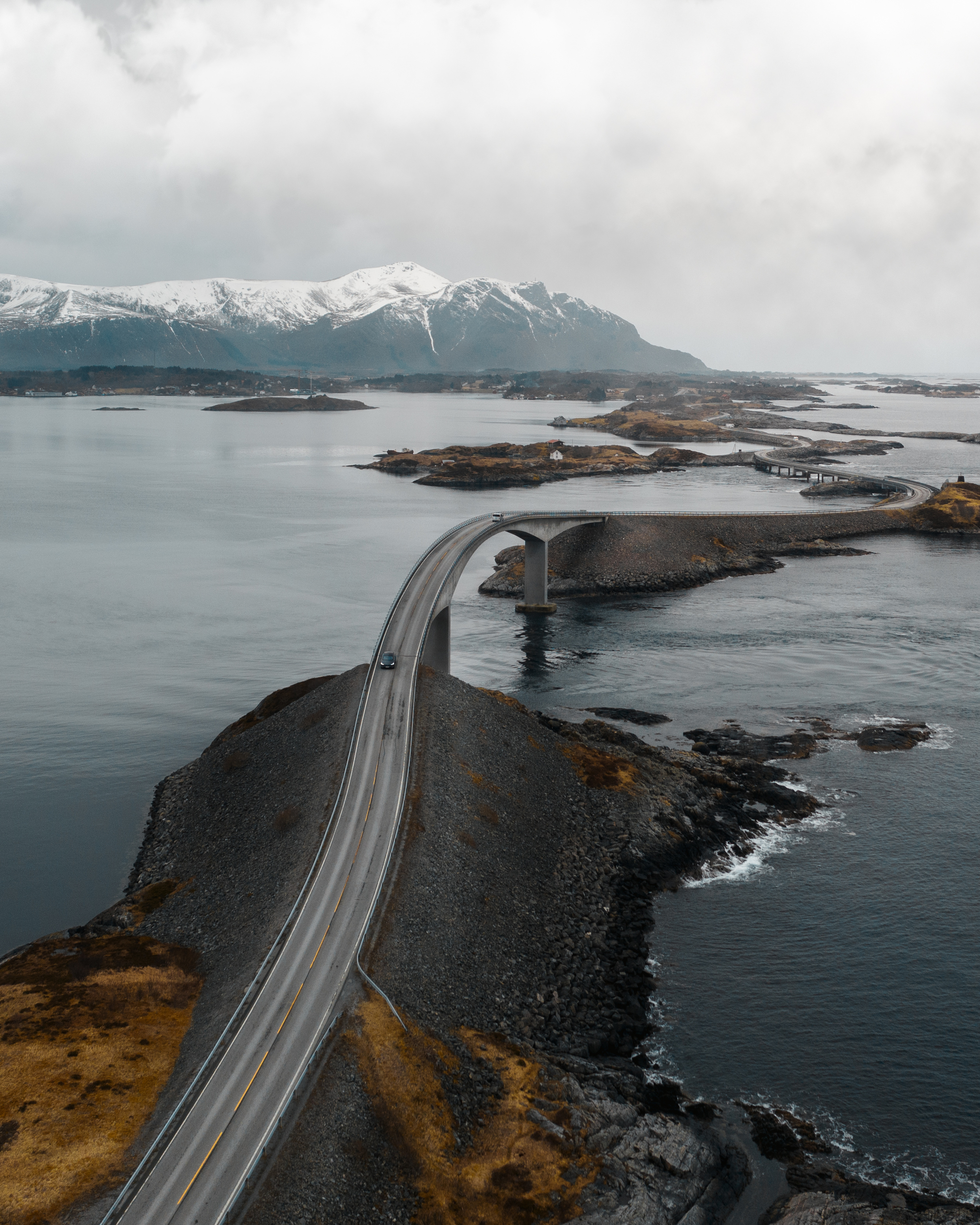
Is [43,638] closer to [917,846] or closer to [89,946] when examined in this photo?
[89,946]

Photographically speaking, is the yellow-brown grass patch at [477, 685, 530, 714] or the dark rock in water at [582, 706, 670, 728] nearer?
the yellow-brown grass patch at [477, 685, 530, 714]

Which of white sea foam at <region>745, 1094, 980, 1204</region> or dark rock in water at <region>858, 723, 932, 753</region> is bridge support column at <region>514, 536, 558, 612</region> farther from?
white sea foam at <region>745, 1094, 980, 1204</region>

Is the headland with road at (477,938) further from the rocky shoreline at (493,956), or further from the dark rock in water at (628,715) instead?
the dark rock in water at (628,715)

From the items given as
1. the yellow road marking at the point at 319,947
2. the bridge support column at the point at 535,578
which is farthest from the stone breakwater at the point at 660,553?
the yellow road marking at the point at 319,947

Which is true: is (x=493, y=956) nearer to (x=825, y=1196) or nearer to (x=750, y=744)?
(x=825, y=1196)

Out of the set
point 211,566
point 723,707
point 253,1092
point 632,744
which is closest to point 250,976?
point 253,1092

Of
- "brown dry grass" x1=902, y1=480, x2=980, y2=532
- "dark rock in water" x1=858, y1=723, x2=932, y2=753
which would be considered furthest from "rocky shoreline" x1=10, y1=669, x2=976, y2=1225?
"brown dry grass" x1=902, y1=480, x2=980, y2=532
